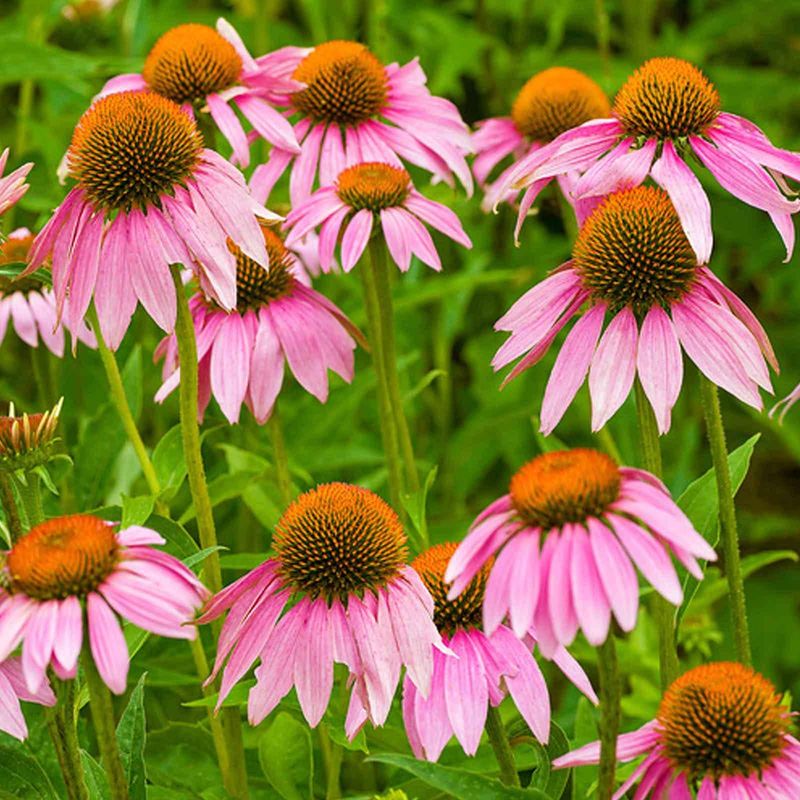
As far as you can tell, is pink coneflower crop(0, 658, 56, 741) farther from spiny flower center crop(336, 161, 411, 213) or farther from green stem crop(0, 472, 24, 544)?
spiny flower center crop(336, 161, 411, 213)

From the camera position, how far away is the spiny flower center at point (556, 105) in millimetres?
1552

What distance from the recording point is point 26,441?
0.99 m

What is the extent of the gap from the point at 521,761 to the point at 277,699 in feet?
1.09

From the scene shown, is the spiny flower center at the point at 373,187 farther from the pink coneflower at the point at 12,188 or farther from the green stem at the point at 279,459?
the pink coneflower at the point at 12,188

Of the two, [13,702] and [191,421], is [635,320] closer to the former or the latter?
[191,421]

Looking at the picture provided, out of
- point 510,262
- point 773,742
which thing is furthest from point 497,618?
point 510,262

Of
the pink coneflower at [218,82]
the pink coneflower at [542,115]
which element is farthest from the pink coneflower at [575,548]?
the pink coneflower at [542,115]

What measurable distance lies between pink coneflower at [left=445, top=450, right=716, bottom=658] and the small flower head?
0.37 metres

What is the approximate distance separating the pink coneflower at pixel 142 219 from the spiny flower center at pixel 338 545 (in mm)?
153

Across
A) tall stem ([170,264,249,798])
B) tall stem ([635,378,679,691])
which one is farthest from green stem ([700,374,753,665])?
tall stem ([170,264,249,798])

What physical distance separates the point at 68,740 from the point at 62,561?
0.16 m

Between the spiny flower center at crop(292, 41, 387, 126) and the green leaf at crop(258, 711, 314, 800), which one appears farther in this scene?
the spiny flower center at crop(292, 41, 387, 126)

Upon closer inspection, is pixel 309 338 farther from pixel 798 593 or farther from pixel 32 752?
pixel 798 593

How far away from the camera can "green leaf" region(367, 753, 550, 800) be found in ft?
2.64
